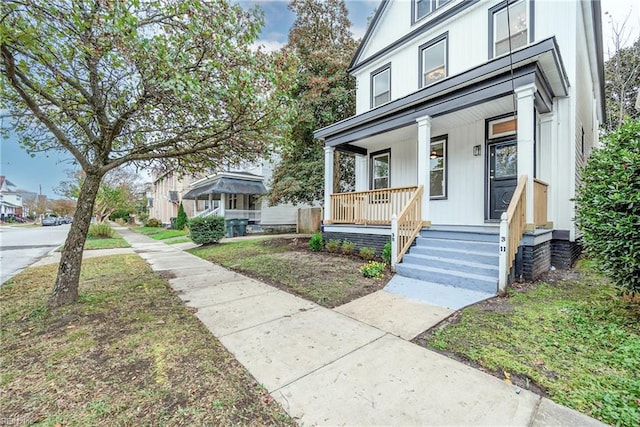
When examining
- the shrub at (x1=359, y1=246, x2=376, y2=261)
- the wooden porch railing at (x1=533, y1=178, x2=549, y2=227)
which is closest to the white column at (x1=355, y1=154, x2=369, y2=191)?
the shrub at (x1=359, y1=246, x2=376, y2=261)

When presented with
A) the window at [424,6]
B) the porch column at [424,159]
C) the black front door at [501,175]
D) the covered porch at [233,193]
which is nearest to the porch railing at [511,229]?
the porch column at [424,159]

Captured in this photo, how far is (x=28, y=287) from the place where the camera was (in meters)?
5.53

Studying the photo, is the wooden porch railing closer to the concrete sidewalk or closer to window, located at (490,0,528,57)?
the concrete sidewalk

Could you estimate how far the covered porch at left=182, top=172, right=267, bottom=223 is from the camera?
1593 cm

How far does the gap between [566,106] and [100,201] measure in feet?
93.2

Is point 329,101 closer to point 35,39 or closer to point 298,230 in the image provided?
point 298,230

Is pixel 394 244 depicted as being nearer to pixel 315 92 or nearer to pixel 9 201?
pixel 315 92

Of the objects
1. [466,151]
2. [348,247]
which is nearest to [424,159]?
[466,151]

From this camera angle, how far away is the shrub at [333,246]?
820 centimetres

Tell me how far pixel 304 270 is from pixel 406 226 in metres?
2.46

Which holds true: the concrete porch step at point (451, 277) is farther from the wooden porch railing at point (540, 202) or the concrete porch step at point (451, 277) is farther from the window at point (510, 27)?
the window at point (510, 27)

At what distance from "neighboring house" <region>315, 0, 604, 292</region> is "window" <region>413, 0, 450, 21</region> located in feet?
0.10

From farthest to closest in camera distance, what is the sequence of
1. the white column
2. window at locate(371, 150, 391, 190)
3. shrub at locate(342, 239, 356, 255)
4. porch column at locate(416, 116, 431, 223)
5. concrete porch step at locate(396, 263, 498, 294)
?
the white column, window at locate(371, 150, 391, 190), shrub at locate(342, 239, 356, 255), porch column at locate(416, 116, 431, 223), concrete porch step at locate(396, 263, 498, 294)

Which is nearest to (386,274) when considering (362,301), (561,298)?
(362,301)
